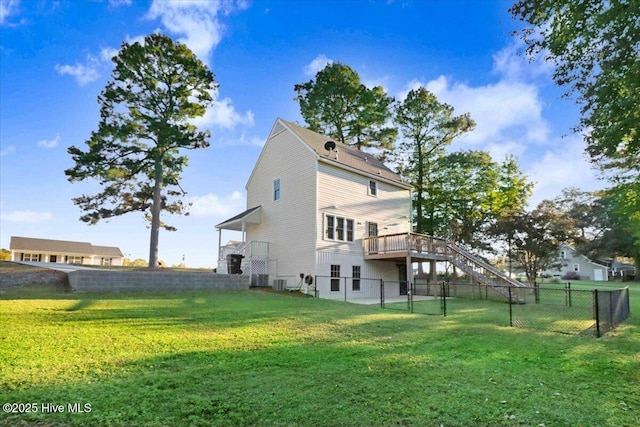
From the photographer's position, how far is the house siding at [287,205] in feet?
59.3

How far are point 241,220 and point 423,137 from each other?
17490 mm

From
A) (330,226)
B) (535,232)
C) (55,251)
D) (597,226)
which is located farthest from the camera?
(597,226)

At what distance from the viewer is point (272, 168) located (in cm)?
2108

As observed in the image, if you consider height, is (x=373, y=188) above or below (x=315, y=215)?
above

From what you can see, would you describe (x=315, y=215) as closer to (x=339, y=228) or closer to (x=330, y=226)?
(x=330, y=226)

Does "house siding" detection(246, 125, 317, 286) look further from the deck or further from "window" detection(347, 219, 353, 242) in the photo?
the deck

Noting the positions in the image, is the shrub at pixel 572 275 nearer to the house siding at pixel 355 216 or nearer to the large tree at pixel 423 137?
the large tree at pixel 423 137

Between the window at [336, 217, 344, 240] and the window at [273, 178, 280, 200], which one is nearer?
the window at [336, 217, 344, 240]

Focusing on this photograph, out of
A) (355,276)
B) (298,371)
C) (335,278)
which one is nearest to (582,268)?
(355,276)

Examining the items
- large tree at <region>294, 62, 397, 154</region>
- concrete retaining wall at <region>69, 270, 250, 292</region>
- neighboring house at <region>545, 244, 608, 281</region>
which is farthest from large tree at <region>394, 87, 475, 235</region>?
neighboring house at <region>545, 244, 608, 281</region>

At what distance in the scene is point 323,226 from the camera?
706 inches

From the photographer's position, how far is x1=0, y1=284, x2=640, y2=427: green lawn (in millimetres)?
3791

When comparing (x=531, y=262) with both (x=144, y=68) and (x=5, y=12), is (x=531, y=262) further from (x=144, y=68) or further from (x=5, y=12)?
(x=5, y=12)

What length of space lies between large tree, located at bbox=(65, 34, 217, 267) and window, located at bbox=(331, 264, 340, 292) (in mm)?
10483
